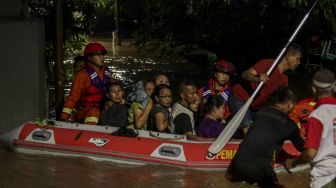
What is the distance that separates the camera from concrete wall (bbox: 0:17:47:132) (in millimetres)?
9688

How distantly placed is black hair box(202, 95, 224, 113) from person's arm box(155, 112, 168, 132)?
2.14 feet

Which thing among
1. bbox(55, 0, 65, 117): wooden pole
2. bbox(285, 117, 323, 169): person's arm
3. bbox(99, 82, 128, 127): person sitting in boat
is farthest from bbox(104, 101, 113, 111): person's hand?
bbox(285, 117, 323, 169): person's arm

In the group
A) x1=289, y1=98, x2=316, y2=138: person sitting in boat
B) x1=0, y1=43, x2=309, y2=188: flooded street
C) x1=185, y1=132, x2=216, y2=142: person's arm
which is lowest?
x1=0, y1=43, x2=309, y2=188: flooded street

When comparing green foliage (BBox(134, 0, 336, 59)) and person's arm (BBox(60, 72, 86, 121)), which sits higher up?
green foliage (BBox(134, 0, 336, 59))

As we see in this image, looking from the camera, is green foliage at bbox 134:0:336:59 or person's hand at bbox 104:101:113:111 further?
green foliage at bbox 134:0:336:59

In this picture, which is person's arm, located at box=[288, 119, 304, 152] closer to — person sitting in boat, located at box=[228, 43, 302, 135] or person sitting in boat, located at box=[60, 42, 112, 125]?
person sitting in boat, located at box=[228, 43, 302, 135]

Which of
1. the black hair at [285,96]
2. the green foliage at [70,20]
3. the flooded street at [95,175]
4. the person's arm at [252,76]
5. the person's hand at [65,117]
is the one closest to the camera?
the black hair at [285,96]

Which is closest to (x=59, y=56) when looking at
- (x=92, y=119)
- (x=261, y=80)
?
(x=92, y=119)

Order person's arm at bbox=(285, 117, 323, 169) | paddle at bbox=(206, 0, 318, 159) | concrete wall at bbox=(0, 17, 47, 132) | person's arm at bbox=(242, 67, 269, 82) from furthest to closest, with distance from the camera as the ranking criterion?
concrete wall at bbox=(0, 17, 47, 132), person's arm at bbox=(242, 67, 269, 82), paddle at bbox=(206, 0, 318, 159), person's arm at bbox=(285, 117, 323, 169)

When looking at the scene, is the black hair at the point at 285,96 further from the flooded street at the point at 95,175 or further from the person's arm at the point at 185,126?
the person's arm at the point at 185,126

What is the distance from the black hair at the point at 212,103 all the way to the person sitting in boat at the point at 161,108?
0.55 metres

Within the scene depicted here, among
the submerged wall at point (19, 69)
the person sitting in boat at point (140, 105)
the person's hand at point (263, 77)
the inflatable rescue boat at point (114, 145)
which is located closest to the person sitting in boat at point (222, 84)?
the inflatable rescue boat at point (114, 145)

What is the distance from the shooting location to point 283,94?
591cm

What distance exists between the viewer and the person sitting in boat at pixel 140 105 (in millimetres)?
8711
